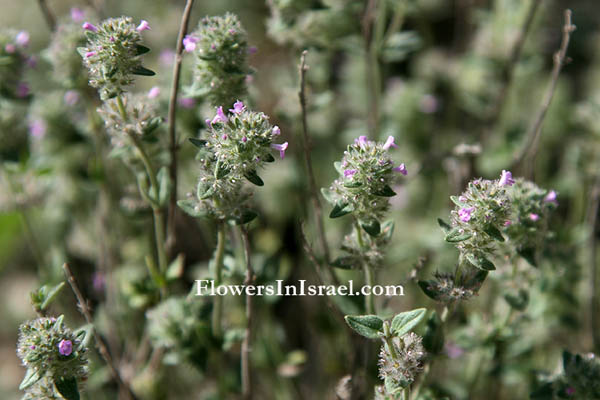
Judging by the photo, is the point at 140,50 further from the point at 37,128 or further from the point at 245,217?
the point at 37,128

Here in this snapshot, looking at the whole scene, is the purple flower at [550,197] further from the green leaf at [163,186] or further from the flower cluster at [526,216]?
the green leaf at [163,186]

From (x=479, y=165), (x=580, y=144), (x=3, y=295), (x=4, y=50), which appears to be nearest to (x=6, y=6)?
(x=3, y=295)

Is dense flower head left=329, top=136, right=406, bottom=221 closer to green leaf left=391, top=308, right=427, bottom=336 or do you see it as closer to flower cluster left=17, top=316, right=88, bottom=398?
green leaf left=391, top=308, right=427, bottom=336

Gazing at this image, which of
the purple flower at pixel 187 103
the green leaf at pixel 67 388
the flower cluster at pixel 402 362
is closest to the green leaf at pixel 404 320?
the flower cluster at pixel 402 362

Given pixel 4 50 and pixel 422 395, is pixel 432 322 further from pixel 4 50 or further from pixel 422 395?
pixel 4 50

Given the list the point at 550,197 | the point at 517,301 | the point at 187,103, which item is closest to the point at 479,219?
the point at 550,197

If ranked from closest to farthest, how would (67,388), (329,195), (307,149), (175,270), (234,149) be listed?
(234,149) < (67,388) < (329,195) < (307,149) < (175,270)
